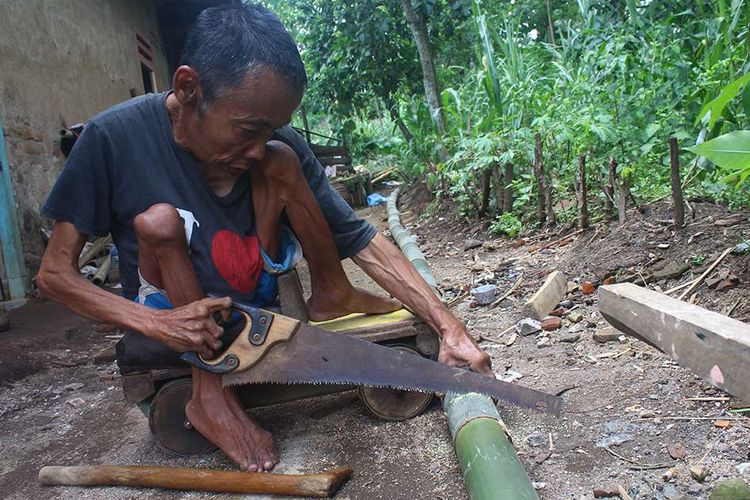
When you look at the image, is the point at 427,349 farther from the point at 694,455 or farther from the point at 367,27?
the point at 367,27

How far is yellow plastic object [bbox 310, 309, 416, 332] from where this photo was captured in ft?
8.24

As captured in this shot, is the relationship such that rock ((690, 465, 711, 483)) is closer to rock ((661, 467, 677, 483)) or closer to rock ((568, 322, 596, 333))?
rock ((661, 467, 677, 483))

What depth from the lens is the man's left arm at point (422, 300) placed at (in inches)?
89.4

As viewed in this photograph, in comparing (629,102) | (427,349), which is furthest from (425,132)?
(427,349)

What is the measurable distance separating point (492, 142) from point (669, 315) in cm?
371

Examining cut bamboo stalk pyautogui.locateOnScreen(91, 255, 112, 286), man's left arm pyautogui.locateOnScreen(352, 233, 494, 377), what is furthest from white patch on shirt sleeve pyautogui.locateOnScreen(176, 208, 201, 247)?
cut bamboo stalk pyautogui.locateOnScreen(91, 255, 112, 286)

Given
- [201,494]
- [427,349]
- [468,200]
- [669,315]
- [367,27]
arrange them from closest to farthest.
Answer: [669,315] < [201,494] < [427,349] < [468,200] < [367,27]

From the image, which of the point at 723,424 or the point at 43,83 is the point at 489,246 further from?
the point at 43,83

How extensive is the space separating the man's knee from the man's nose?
0.32 metres

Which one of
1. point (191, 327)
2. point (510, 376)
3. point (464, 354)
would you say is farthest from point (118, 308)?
point (510, 376)

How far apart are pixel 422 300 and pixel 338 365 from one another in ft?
1.35

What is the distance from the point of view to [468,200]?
639 cm

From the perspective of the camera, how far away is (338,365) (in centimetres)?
231

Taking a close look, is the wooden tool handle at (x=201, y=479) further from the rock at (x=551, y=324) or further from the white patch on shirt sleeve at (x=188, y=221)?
the rock at (x=551, y=324)
